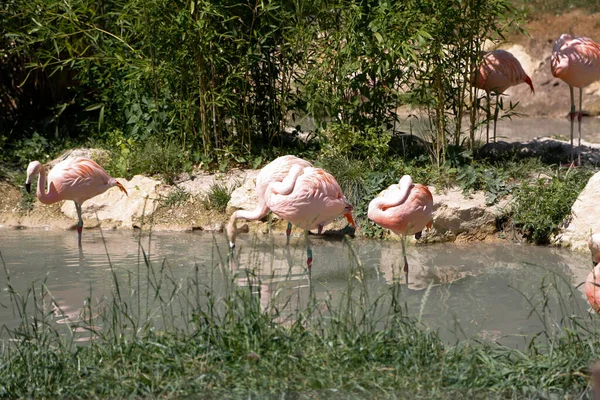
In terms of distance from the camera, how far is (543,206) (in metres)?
6.80

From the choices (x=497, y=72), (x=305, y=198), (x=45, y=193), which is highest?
(x=497, y=72)

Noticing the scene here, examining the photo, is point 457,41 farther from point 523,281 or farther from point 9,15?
point 9,15

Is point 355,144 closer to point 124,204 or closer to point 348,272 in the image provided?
point 124,204

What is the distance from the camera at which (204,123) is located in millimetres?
8156

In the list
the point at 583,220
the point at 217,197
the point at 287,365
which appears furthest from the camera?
the point at 217,197

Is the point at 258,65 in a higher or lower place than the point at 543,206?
higher

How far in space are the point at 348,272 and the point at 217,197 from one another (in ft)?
10.6

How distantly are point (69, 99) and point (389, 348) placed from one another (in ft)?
25.0

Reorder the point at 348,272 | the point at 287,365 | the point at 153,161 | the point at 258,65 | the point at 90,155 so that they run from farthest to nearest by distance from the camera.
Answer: the point at 90,155, the point at 258,65, the point at 153,161, the point at 348,272, the point at 287,365

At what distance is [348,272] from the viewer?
15.3 ft

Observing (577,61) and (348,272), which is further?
(577,61)

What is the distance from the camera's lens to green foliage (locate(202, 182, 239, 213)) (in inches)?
303

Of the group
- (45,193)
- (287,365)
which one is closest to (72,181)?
(45,193)

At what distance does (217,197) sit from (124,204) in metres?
0.89
